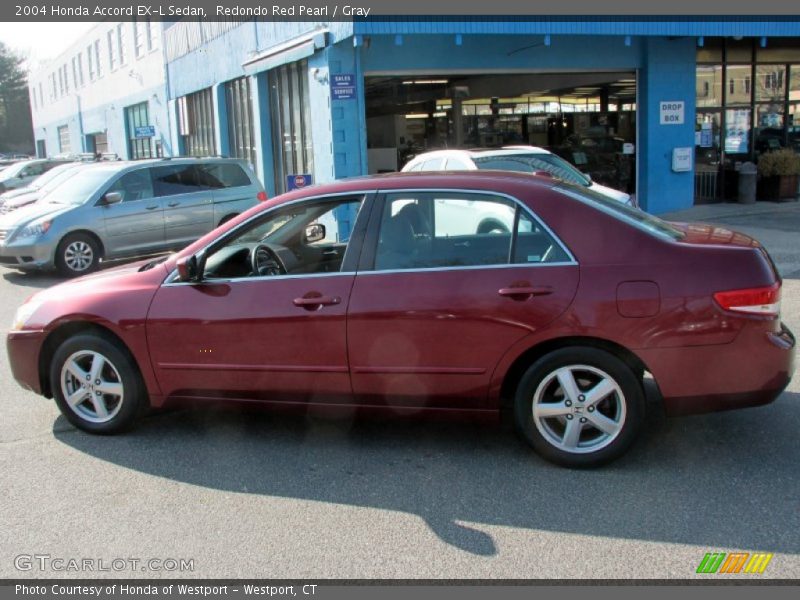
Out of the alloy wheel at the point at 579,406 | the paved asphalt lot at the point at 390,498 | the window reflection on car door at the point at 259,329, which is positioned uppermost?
the window reflection on car door at the point at 259,329

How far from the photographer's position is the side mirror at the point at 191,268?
4.64 metres

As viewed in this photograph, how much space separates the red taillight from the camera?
405cm

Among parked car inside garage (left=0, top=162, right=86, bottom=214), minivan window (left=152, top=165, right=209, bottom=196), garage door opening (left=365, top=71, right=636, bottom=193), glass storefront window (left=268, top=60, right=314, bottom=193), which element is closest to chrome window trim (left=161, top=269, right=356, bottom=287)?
minivan window (left=152, top=165, right=209, bottom=196)

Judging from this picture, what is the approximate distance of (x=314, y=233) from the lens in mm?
5551

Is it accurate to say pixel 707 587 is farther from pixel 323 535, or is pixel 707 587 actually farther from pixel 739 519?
pixel 323 535

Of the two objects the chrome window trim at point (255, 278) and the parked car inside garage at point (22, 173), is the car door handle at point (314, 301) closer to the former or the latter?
the chrome window trim at point (255, 278)

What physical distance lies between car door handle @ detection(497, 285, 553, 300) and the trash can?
14212mm

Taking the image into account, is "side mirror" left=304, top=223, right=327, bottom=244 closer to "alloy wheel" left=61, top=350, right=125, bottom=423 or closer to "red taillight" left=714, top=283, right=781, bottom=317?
"alloy wheel" left=61, top=350, right=125, bottom=423

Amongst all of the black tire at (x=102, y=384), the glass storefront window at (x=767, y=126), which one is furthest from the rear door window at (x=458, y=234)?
the glass storefront window at (x=767, y=126)

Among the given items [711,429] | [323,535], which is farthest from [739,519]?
[323,535]

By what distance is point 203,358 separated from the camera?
466 centimetres

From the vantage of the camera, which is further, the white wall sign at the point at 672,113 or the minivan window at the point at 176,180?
the white wall sign at the point at 672,113

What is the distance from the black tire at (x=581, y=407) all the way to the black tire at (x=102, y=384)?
2.36m

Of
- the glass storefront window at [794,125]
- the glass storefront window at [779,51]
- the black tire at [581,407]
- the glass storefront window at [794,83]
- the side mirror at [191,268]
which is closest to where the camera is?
the black tire at [581,407]
